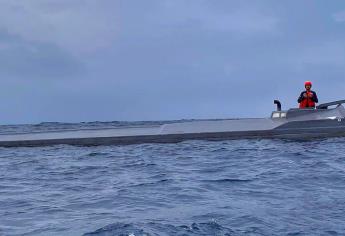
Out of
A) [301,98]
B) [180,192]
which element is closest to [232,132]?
[301,98]

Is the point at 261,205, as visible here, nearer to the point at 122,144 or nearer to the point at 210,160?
the point at 210,160

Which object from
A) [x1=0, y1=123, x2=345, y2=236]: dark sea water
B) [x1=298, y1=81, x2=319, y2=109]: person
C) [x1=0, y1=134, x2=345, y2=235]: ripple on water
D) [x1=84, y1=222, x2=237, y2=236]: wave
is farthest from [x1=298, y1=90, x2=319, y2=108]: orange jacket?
[x1=84, y1=222, x2=237, y2=236]: wave

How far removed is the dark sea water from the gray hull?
Result: 2.50 meters

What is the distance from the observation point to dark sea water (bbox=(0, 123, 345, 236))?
812cm

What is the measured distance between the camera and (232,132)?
22.1m

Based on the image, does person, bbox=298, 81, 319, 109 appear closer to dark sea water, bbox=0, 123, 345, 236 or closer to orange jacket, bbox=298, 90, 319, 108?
orange jacket, bbox=298, 90, 319, 108

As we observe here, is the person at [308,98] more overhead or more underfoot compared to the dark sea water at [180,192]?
more overhead

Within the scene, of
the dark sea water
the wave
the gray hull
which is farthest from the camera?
the gray hull

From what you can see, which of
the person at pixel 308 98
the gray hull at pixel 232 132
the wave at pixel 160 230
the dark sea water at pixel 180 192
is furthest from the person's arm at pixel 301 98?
the wave at pixel 160 230

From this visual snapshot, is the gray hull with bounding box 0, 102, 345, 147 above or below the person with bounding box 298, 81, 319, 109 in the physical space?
below

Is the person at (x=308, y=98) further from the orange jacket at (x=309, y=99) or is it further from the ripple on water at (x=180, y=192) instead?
the ripple on water at (x=180, y=192)

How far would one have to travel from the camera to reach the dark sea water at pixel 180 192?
8125mm

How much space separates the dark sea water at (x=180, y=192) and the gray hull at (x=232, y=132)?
8.22 ft

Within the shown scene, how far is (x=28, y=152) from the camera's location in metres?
21.1
